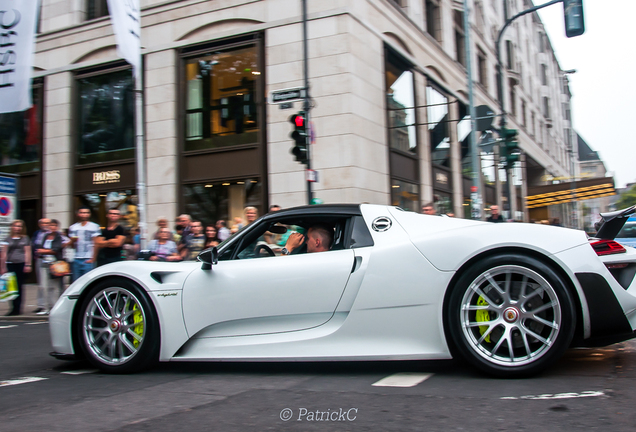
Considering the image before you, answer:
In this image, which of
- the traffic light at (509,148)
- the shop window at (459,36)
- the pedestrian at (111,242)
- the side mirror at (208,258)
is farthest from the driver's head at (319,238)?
the shop window at (459,36)

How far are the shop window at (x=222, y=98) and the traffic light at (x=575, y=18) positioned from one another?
7256mm

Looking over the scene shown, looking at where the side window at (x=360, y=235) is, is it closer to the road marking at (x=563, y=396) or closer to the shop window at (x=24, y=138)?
the road marking at (x=563, y=396)

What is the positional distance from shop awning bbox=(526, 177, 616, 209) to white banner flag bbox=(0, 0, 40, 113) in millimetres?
33507

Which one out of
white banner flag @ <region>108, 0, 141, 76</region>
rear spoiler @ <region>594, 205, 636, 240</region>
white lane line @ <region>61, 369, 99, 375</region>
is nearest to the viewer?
rear spoiler @ <region>594, 205, 636, 240</region>

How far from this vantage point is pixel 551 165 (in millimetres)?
50625

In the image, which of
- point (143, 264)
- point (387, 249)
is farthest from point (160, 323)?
point (387, 249)

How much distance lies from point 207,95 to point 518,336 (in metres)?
13.4

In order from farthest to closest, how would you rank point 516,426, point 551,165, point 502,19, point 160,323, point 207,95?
point 551,165
point 502,19
point 207,95
point 160,323
point 516,426

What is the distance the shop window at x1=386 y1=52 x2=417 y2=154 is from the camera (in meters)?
16.3

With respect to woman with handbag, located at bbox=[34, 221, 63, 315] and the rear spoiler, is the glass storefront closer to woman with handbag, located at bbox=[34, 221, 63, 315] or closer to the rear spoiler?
woman with handbag, located at bbox=[34, 221, 63, 315]

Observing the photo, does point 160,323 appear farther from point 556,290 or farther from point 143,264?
point 556,290

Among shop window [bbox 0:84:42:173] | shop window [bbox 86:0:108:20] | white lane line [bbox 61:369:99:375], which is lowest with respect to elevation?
white lane line [bbox 61:369:99:375]

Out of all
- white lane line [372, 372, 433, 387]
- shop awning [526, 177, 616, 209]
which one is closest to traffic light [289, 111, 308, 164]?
white lane line [372, 372, 433, 387]

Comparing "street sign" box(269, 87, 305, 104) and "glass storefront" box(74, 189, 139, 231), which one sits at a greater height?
"street sign" box(269, 87, 305, 104)
